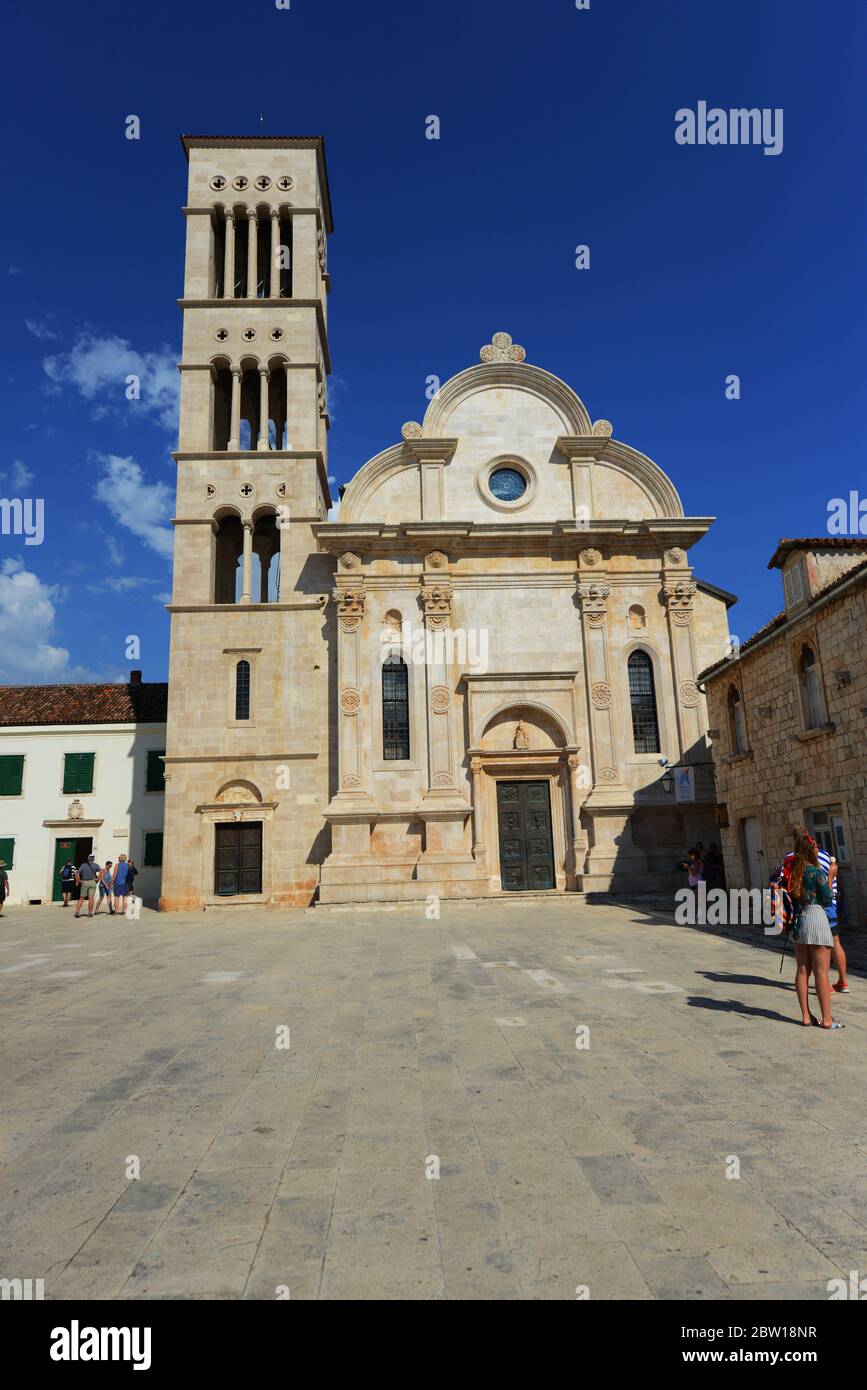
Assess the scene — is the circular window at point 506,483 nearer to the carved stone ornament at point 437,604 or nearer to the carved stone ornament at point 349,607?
the carved stone ornament at point 437,604

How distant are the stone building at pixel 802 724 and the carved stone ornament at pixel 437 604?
833 centimetres

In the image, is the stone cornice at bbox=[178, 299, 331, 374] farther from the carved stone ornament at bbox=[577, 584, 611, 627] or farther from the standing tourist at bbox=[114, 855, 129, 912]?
the standing tourist at bbox=[114, 855, 129, 912]

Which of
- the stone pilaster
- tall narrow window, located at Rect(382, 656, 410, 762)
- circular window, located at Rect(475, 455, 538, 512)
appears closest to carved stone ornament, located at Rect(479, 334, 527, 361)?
circular window, located at Rect(475, 455, 538, 512)

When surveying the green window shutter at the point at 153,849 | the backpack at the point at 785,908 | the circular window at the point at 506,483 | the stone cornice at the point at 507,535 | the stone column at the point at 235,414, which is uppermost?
the stone column at the point at 235,414

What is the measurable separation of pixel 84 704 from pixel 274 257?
18.4 meters

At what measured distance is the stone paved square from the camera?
3.47 metres

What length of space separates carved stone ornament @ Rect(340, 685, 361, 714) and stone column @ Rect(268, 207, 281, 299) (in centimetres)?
1484

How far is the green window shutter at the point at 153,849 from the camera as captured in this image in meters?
29.9

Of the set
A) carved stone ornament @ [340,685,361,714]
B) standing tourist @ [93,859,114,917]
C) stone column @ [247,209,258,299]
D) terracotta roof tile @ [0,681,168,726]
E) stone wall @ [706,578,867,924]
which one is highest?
stone column @ [247,209,258,299]

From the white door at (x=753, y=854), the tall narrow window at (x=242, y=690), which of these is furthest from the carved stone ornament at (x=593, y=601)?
the tall narrow window at (x=242, y=690)

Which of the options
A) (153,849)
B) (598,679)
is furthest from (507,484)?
(153,849)

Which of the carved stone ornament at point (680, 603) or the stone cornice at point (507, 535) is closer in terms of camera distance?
the stone cornice at point (507, 535)
